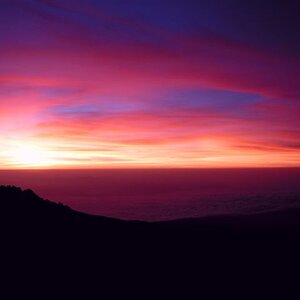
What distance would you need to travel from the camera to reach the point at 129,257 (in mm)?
12117

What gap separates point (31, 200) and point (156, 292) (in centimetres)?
805

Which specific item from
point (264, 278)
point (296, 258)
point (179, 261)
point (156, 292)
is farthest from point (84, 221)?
point (296, 258)

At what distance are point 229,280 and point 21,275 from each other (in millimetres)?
6627

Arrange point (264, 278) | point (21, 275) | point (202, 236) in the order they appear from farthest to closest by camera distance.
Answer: point (202, 236) → point (264, 278) → point (21, 275)

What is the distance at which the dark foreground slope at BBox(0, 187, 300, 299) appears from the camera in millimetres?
10320

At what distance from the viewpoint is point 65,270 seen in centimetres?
1039

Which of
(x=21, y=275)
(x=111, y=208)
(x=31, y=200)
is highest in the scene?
(x=31, y=200)

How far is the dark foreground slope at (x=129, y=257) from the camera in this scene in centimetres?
1032

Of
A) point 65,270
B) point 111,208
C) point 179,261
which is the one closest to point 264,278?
point 179,261

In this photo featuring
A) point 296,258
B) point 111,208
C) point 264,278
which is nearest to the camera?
point 264,278

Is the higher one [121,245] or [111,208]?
[121,245]

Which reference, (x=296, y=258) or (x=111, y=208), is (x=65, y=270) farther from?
(x=111, y=208)

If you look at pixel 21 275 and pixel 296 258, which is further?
pixel 296 258

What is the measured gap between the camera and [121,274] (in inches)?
427
